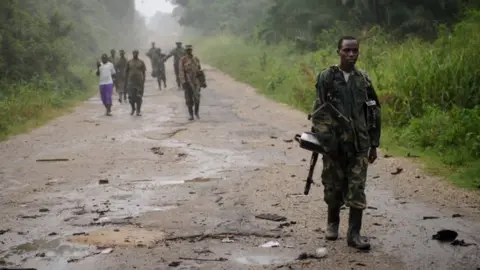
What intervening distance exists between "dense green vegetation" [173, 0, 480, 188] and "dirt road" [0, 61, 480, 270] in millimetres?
992

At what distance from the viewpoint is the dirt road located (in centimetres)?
507

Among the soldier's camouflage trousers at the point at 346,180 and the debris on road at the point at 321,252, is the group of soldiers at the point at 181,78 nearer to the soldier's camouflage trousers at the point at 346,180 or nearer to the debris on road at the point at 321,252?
the soldier's camouflage trousers at the point at 346,180

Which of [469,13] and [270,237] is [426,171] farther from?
[469,13]

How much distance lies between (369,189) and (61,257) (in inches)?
154

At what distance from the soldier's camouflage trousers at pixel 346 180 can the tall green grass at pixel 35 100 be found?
9.28 m

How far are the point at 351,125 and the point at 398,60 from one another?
30.0ft

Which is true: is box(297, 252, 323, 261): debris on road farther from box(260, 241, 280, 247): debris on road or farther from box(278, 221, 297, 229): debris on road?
box(278, 221, 297, 229): debris on road

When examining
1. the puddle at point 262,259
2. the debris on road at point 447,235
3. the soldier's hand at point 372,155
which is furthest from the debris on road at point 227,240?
the debris on road at point 447,235

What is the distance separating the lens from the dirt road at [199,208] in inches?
200

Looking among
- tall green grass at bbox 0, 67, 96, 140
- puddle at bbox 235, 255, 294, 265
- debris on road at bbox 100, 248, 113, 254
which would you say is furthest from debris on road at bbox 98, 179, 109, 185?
tall green grass at bbox 0, 67, 96, 140

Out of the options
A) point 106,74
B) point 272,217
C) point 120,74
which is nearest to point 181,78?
point 106,74

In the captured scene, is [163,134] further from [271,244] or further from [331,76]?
[331,76]

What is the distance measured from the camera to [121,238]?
568 centimetres

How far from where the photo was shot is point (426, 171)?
8508 mm
